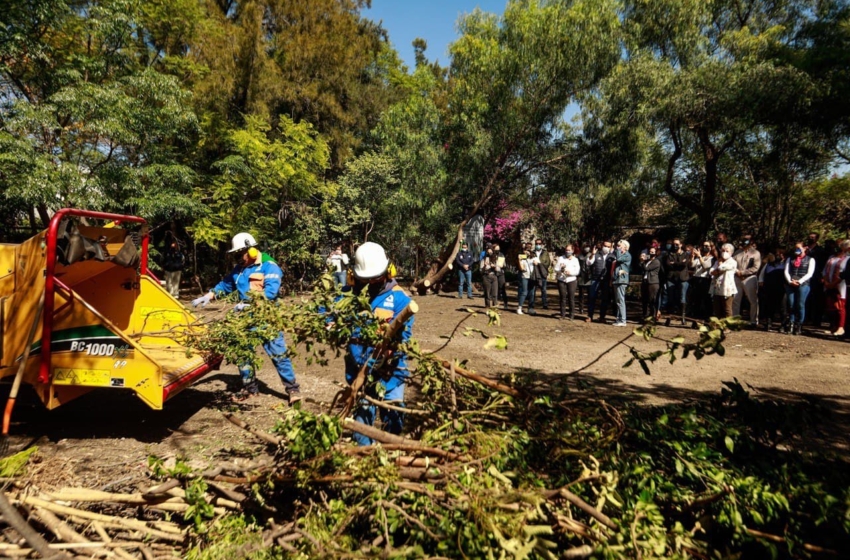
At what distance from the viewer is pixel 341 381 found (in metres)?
6.55

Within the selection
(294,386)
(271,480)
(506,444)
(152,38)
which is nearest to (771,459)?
(506,444)

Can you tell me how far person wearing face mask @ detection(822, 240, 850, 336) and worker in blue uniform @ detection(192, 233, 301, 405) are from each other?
9492 millimetres

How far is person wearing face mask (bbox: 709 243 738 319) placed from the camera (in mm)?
9627

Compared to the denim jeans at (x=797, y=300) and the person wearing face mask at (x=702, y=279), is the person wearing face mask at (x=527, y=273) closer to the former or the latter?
the person wearing face mask at (x=702, y=279)

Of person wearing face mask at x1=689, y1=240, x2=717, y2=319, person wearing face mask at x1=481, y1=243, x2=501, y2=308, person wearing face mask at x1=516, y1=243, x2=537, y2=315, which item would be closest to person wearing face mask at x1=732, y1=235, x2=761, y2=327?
person wearing face mask at x1=689, y1=240, x2=717, y2=319

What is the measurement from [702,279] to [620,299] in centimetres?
200

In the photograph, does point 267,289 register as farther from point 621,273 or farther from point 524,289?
point 524,289

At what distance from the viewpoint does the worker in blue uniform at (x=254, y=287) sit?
213 inches

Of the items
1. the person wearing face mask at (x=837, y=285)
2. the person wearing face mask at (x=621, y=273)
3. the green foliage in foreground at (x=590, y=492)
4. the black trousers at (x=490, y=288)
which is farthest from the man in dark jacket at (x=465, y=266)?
the green foliage in foreground at (x=590, y=492)

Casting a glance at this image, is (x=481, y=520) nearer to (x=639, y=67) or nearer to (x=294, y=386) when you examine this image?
(x=294, y=386)

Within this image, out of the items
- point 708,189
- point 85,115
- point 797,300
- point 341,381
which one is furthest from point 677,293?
point 85,115

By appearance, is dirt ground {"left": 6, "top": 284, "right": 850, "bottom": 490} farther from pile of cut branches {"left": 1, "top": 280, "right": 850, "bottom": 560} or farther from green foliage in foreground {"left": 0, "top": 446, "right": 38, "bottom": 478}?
pile of cut branches {"left": 1, "top": 280, "right": 850, "bottom": 560}

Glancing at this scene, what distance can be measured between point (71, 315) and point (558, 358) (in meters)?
6.26

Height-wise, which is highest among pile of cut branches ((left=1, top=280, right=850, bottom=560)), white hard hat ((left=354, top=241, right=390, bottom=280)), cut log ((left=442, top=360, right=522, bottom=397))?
white hard hat ((left=354, top=241, right=390, bottom=280))
